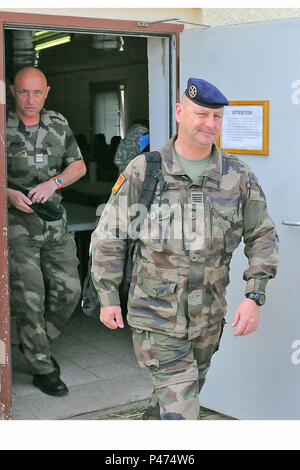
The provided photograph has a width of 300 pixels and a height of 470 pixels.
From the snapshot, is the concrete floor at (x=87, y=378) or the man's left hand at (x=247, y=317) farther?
the concrete floor at (x=87, y=378)

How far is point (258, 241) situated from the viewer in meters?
3.63

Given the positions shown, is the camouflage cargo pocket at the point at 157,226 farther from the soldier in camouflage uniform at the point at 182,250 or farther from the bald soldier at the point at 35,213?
the bald soldier at the point at 35,213

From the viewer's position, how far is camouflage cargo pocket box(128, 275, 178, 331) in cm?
356

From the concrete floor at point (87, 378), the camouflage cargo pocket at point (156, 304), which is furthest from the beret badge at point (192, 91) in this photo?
the concrete floor at point (87, 378)

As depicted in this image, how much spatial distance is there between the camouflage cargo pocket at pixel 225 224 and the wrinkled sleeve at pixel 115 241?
353 mm

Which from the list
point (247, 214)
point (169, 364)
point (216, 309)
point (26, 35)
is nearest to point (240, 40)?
point (247, 214)

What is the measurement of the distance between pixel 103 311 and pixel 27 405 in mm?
1607

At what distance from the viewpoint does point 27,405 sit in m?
4.93

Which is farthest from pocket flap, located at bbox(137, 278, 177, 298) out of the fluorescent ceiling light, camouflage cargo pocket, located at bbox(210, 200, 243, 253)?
the fluorescent ceiling light

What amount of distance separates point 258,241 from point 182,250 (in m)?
0.36

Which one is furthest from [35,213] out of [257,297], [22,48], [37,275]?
[257,297]

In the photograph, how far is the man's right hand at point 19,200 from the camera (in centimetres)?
497

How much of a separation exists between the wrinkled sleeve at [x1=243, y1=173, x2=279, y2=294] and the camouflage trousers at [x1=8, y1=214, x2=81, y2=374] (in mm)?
1870

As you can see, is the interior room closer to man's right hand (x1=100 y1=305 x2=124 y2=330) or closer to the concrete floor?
the concrete floor
